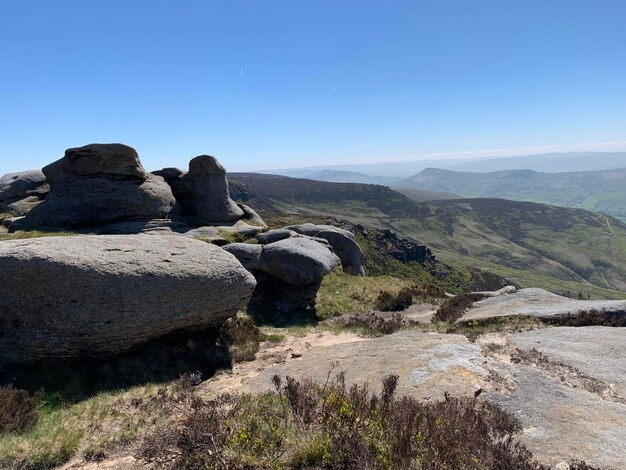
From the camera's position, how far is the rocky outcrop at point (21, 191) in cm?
3744

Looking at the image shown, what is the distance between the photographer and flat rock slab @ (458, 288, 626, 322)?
64.4ft

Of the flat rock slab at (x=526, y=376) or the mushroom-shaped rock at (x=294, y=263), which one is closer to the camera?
the flat rock slab at (x=526, y=376)

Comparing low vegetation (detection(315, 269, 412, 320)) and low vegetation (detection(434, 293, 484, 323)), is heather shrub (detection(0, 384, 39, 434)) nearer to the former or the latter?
low vegetation (detection(315, 269, 412, 320))

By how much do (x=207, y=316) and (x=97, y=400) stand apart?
5.24 meters

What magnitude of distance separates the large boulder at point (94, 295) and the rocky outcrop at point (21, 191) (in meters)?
29.0

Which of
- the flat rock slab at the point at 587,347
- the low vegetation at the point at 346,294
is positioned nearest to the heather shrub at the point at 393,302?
the low vegetation at the point at 346,294

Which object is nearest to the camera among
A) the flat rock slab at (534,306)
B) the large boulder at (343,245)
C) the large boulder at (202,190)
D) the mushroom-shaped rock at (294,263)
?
the flat rock slab at (534,306)

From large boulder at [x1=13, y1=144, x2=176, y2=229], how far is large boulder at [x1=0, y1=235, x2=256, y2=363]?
62.1 feet

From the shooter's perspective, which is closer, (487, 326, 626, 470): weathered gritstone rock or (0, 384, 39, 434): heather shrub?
(487, 326, 626, 470): weathered gritstone rock

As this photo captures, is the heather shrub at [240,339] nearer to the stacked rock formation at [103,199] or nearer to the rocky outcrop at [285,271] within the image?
the rocky outcrop at [285,271]

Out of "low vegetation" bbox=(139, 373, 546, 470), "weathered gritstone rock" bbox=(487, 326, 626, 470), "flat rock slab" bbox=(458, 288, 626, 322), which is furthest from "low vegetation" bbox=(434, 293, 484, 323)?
"low vegetation" bbox=(139, 373, 546, 470)

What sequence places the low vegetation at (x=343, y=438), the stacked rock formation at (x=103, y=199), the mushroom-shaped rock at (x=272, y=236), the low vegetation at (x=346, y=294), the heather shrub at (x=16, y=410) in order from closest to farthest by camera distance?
the low vegetation at (x=343, y=438) < the heather shrub at (x=16, y=410) < the low vegetation at (x=346, y=294) < the mushroom-shaped rock at (x=272, y=236) < the stacked rock formation at (x=103, y=199)

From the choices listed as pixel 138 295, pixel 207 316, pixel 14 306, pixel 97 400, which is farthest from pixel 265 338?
pixel 14 306

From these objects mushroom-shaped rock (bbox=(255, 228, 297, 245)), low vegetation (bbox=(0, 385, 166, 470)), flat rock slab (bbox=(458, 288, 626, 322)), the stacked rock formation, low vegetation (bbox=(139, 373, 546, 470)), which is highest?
the stacked rock formation
